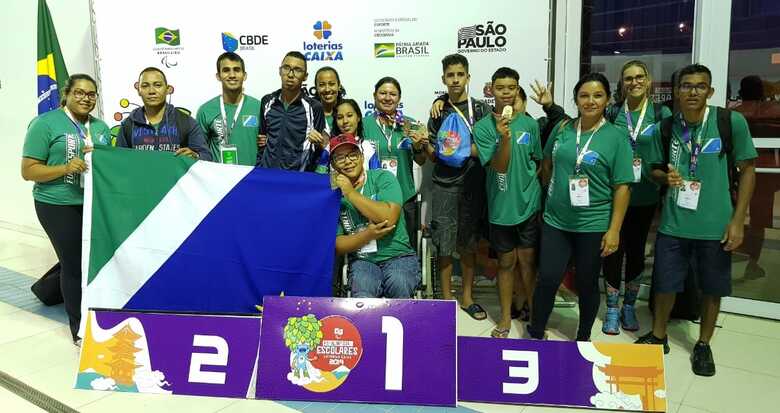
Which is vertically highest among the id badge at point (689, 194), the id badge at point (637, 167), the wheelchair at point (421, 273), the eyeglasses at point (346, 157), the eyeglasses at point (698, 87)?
the eyeglasses at point (698, 87)

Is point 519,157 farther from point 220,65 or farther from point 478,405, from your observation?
point 220,65

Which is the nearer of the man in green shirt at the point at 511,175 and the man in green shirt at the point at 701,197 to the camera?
the man in green shirt at the point at 701,197

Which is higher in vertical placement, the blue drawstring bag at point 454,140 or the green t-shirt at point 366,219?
the blue drawstring bag at point 454,140

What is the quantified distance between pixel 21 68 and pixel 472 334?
579 centimetres

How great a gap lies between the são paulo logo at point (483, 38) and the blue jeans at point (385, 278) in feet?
5.86

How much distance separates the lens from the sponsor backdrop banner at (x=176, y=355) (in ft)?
8.52

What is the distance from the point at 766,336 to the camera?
133 inches

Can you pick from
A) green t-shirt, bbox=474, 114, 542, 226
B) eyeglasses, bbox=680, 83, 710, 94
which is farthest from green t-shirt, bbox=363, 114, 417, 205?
eyeglasses, bbox=680, 83, 710, 94

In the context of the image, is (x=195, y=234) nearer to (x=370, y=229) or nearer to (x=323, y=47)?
(x=370, y=229)

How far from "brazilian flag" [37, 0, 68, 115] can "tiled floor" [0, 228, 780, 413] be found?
1.69 metres

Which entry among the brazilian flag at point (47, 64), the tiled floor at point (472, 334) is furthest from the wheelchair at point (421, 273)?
the brazilian flag at point (47, 64)

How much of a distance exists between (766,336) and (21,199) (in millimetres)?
7322

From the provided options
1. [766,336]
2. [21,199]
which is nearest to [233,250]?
[766,336]

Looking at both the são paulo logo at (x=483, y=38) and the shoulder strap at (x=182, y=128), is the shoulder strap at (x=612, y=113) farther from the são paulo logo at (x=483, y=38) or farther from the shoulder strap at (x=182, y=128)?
the shoulder strap at (x=182, y=128)
